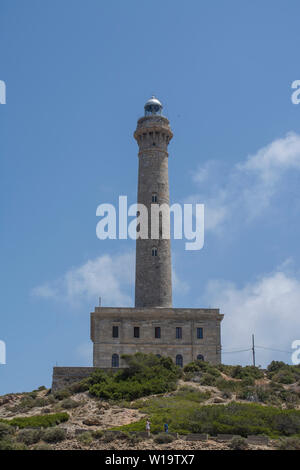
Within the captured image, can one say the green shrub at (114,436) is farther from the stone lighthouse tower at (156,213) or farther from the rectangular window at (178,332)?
the stone lighthouse tower at (156,213)

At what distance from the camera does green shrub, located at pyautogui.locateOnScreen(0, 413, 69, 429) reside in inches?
1400

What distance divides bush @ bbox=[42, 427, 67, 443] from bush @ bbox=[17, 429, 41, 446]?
325 millimetres

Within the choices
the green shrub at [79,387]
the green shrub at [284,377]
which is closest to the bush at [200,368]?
the green shrub at [284,377]

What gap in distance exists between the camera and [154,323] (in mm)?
54875

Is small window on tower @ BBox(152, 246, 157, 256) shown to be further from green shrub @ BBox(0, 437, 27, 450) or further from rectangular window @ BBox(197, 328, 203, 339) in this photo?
green shrub @ BBox(0, 437, 27, 450)

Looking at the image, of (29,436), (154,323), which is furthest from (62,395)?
(154,323)

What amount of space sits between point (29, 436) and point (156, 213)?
96.6ft

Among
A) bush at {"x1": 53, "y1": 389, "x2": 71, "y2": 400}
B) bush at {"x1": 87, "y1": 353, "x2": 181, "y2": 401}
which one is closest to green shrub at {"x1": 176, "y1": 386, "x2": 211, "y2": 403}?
bush at {"x1": 87, "y1": 353, "x2": 181, "y2": 401}

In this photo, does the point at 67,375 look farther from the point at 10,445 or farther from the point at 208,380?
the point at 10,445

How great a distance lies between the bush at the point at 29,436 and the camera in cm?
3203
